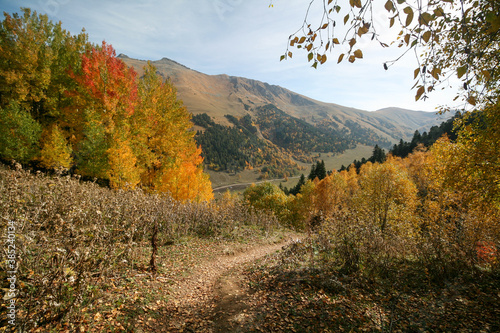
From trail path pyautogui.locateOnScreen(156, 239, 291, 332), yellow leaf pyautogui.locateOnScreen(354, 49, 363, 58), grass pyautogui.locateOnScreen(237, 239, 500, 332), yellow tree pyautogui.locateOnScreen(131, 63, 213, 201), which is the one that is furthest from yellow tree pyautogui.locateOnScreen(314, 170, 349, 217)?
yellow leaf pyautogui.locateOnScreen(354, 49, 363, 58)

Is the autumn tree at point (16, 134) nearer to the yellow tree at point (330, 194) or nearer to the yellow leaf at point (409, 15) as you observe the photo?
the yellow leaf at point (409, 15)

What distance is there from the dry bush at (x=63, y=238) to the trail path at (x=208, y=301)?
6.76ft

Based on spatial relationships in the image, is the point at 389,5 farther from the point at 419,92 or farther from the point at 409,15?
the point at 419,92

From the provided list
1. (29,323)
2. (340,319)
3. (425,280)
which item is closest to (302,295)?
(340,319)

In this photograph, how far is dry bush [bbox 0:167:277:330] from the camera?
12.1ft

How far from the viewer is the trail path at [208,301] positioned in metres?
5.15

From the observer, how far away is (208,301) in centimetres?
643

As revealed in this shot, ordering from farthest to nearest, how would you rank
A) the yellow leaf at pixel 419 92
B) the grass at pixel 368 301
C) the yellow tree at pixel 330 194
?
the yellow tree at pixel 330 194 → the grass at pixel 368 301 → the yellow leaf at pixel 419 92

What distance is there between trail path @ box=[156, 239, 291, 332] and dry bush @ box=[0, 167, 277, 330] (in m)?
2.06

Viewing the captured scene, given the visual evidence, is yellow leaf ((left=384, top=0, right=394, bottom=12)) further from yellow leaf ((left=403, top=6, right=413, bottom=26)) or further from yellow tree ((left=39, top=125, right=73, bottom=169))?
yellow tree ((left=39, top=125, right=73, bottom=169))

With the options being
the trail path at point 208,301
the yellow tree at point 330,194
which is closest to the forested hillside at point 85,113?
the trail path at point 208,301

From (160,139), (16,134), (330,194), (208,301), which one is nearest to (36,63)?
(16,134)

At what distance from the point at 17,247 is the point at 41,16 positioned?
22635 mm

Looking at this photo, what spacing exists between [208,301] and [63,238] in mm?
4372
